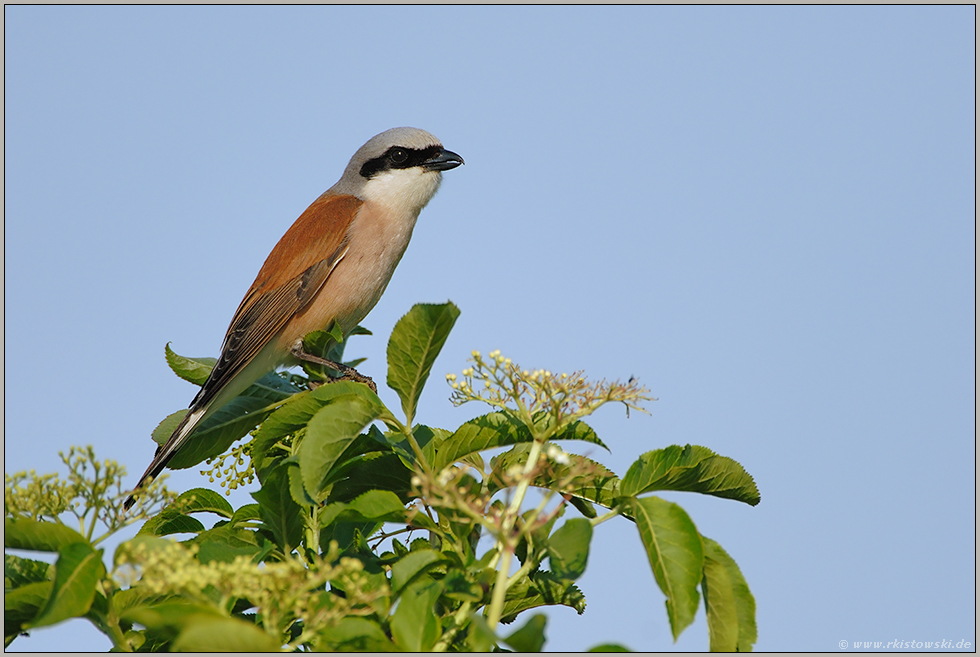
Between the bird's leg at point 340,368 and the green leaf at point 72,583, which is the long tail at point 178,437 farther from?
the green leaf at point 72,583

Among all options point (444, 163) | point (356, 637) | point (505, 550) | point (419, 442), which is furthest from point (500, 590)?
point (444, 163)

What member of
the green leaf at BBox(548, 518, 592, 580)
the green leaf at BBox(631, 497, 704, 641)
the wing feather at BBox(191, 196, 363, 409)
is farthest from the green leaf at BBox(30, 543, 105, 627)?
the wing feather at BBox(191, 196, 363, 409)

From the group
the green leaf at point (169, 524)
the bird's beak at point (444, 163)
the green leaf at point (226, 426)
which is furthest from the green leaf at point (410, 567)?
the bird's beak at point (444, 163)

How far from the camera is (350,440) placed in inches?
83.4

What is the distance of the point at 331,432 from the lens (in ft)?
6.86

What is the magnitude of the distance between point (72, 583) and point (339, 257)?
3.36 meters

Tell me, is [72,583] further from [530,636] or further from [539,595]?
[539,595]

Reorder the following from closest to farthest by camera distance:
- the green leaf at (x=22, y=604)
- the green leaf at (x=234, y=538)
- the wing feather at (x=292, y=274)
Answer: the green leaf at (x=22, y=604) < the green leaf at (x=234, y=538) < the wing feather at (x=292, y=274)

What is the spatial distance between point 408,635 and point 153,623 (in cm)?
49

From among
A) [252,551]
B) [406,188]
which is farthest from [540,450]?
[406,188]

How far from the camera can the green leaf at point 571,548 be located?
1.78 meters

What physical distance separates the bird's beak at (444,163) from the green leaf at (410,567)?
3.76 m

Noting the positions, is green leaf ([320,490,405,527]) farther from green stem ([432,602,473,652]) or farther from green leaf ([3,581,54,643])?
green leaf ([3,581,54,643])

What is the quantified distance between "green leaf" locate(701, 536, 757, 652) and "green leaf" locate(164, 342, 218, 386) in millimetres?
2179
